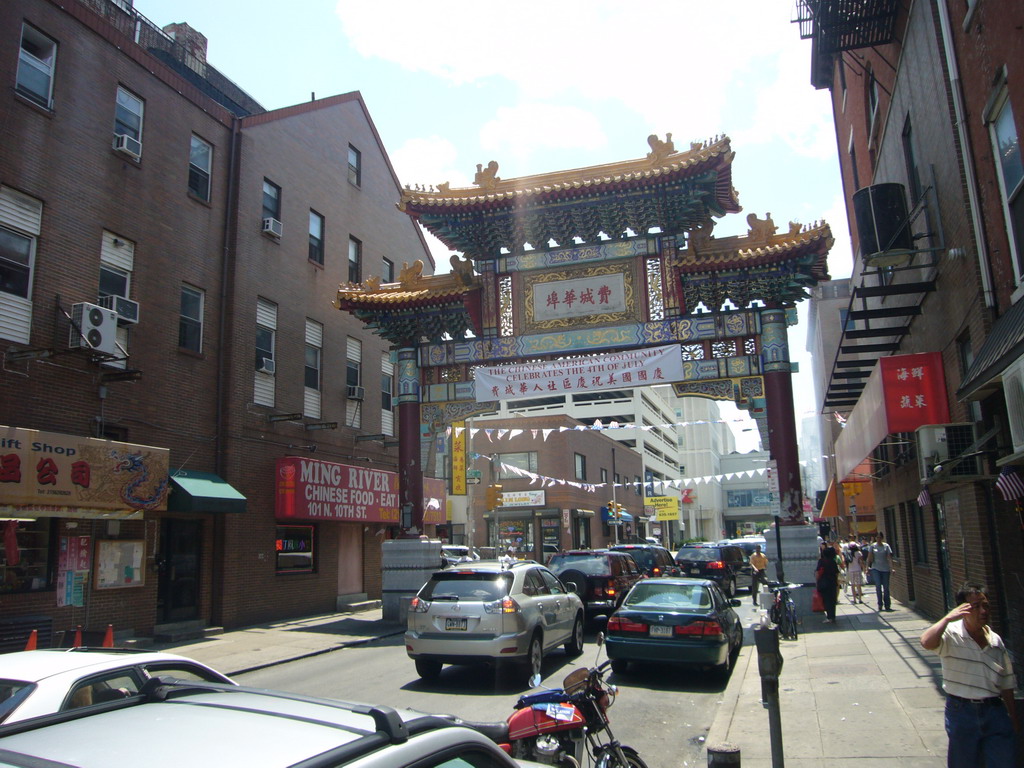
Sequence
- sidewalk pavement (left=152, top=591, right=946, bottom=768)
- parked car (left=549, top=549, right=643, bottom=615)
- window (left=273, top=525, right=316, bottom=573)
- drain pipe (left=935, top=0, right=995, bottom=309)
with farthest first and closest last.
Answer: window (left=273, top=525, right=316, bottom=573) < parked car (left=549, top=549, right=643, bottom=615) < drain pipe (left=935, top=0, right=995, bottom=309) < sidewalk pavement (left=152, top=591, right=946, bottom=768)

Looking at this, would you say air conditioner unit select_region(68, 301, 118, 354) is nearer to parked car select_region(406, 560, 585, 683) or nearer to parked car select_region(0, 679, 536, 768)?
parked car select_region(406, 560, 585, 683)

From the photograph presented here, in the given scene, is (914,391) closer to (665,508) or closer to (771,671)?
(771,671)

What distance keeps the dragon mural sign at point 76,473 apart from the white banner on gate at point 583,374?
790cm

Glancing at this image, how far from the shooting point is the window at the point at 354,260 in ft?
86.1

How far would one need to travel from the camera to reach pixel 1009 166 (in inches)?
377

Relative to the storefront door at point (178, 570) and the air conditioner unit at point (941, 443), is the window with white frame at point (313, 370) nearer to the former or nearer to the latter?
the storefront door at point (178, 570)

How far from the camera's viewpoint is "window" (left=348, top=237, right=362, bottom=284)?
26.2 metres

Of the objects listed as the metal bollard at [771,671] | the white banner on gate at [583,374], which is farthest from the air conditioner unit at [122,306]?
the metal bollard at [771,671]

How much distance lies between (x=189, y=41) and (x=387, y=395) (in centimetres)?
Result: 1270

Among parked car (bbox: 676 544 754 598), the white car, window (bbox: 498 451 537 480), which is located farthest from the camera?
window (bbox: 498 451 537 480)

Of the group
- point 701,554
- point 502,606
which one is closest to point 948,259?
point 502,606

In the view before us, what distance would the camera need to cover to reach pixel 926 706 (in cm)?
904

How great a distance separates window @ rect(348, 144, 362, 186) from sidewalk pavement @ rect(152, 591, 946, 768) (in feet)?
49.0

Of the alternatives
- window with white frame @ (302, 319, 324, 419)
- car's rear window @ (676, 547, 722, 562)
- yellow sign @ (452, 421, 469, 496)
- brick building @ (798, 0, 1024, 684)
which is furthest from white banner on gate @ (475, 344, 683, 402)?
yellow sign @ (452, 421, 469, 496)
